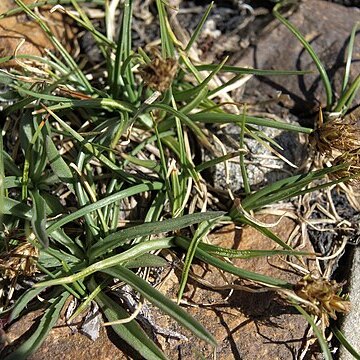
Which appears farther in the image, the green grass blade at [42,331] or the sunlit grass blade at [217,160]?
the sunlit grass blade at [217,160]

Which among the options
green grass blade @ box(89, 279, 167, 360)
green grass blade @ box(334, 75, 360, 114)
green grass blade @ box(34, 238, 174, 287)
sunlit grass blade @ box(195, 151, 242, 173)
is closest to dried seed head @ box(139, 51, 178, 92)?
sunlit grass blade @ box(195, 151, 242, 173)

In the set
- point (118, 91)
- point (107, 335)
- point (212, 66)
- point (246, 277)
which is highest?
point (212, 66)

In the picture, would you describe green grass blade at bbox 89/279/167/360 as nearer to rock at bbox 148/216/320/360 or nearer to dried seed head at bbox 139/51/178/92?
rock at bbox 148/216/320/360

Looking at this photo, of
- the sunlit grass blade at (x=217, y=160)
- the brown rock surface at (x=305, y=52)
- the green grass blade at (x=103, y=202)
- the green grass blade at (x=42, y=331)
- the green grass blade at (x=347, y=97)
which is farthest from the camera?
the brown rock surface at (x=305, y=52)

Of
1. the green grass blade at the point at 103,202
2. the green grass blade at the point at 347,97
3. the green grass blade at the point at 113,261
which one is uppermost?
the green grass blade at the point at 347,97

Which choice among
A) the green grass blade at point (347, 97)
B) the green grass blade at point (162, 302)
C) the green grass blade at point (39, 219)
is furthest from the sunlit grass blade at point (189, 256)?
the green grass blade at point (347, 97)

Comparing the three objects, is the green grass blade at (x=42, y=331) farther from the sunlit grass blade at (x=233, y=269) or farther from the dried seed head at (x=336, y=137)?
the dried seed head at (x=336, y=137)

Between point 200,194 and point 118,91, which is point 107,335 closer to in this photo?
point 200,194

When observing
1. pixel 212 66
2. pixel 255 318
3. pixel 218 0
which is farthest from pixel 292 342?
pixel 218 0
